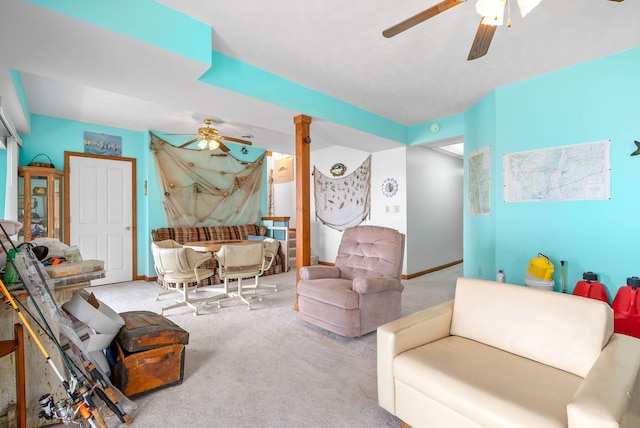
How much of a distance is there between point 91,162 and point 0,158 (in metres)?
0.99

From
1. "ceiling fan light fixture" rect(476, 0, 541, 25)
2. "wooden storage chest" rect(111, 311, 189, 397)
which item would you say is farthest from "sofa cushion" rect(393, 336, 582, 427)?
"ceiling fan light fixture" rect(476, 0, 541, 25)

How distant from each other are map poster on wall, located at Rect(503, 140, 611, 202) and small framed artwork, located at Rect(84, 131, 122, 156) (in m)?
5.82

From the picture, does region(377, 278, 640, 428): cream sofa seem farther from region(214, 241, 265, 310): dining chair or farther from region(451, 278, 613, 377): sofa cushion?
region(214, 241, 265, 310): dining chair

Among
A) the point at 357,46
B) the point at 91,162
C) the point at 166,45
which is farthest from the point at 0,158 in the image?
the point at 357,46

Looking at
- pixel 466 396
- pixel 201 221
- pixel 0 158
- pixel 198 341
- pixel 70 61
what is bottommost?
pixel 198 341

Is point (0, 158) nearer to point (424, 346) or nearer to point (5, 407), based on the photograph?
point (5, 407)

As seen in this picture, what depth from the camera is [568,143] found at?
10.5 ft

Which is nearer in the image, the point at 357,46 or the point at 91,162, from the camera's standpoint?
the point at 357,46

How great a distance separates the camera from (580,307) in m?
1.46

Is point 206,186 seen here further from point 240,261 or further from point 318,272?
point 318,272

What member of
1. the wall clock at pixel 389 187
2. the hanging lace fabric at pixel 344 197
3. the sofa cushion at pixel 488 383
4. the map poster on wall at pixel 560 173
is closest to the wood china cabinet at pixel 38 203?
the hanging lace fabric at pixel 344 197

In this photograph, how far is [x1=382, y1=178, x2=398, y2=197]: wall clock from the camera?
5.38 metres

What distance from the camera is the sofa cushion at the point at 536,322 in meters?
1.40

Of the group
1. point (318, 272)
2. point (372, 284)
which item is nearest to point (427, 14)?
point (372, 284)
